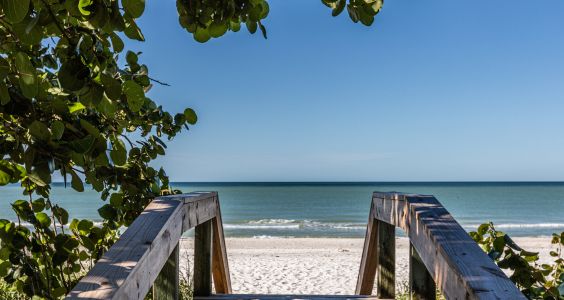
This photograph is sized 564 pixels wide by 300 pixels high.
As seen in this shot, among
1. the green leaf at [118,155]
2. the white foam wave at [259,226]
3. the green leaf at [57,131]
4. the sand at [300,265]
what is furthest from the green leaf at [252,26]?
the white foam wave at [259,226]

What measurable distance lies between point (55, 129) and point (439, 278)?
1.21m

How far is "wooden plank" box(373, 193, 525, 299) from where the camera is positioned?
4.10 feet

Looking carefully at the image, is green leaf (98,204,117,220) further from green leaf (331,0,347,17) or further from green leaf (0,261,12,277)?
green leaf (331,0,347,17)

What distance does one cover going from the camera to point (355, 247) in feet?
53.6

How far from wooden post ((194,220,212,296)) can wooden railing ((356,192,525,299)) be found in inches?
43.1

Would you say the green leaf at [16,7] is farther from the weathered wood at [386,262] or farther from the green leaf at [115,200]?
the weathered wood at [386,262]

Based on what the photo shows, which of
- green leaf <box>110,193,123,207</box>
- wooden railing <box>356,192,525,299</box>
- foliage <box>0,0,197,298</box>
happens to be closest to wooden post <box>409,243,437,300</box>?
wooden railing <box>356,192,525,299</box>

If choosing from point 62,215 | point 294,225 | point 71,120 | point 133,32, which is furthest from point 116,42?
point 294,225

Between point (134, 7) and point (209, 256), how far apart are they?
2.35 metres

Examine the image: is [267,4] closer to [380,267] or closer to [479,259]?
[479,259]

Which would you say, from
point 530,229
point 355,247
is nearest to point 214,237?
point 355,247

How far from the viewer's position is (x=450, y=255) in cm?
146

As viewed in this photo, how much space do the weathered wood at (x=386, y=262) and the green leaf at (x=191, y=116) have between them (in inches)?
55.2

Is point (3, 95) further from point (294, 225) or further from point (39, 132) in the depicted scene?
point (294, 225)
